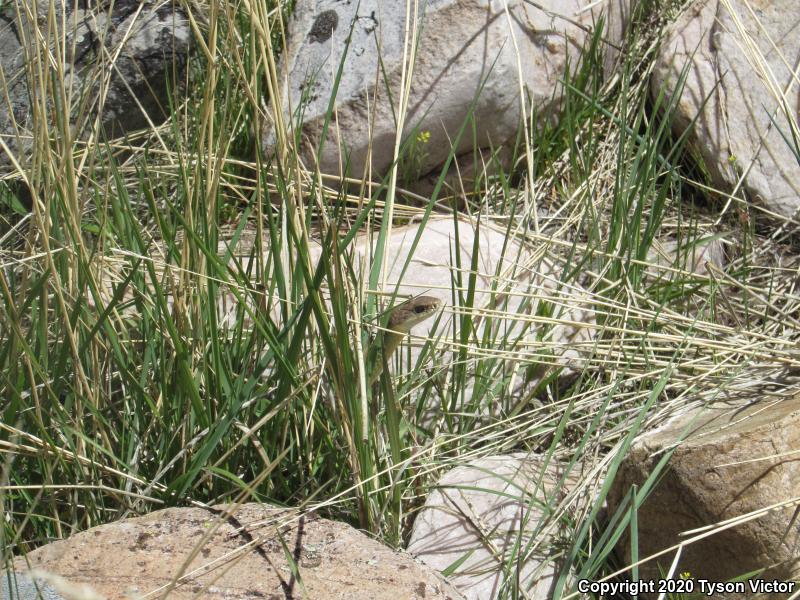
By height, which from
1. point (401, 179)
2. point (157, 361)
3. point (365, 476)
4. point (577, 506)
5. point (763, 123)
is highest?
point (763, 123)

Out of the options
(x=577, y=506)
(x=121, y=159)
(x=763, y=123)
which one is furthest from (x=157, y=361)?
(x=763, y=123)

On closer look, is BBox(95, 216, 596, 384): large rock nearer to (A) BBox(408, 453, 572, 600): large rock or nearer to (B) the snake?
(B) the snake

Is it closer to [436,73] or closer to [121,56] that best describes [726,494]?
[436,73]

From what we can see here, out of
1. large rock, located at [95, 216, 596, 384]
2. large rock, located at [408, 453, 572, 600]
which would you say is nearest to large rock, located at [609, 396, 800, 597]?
large rock, located at [408, 453, 572, 600]

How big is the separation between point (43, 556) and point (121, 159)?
2.08 meters

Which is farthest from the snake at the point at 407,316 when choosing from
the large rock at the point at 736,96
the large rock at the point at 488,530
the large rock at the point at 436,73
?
the large rock at the point at 736,96

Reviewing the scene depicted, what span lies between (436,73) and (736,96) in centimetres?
117

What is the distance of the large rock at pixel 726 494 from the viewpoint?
154 cm

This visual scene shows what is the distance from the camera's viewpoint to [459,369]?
206cm

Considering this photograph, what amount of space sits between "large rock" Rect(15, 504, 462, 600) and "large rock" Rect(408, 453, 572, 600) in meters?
0.26

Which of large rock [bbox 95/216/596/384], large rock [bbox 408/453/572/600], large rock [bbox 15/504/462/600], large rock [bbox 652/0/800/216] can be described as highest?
large rock [bbox 652/0/800/216]

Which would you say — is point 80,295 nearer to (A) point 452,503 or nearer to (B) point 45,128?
(B) point 45,128

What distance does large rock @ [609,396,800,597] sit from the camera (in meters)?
1.54

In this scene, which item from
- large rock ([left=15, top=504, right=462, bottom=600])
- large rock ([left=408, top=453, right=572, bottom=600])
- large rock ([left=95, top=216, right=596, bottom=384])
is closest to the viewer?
large rock ([left=15, top=504, right=462, bottom=600])
